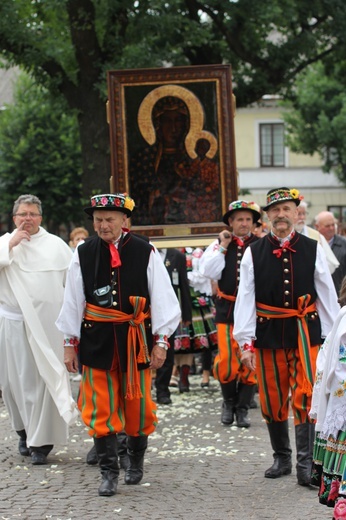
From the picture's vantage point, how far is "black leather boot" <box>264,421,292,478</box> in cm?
791

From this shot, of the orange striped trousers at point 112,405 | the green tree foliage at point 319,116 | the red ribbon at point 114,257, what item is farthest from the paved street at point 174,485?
the green tree foliage at point 319,116

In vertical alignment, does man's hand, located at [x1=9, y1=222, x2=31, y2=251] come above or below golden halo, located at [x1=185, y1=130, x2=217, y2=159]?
below

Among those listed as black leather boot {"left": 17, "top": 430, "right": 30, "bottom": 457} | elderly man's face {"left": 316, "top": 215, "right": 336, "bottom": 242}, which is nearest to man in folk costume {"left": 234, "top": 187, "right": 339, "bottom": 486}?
black leather boot {"left": 17, "top": 430, "right": 30, "bottom": 457}

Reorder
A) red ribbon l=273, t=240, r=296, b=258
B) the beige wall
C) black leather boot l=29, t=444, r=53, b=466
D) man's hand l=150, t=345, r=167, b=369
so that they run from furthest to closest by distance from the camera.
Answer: the beige wall
black leather boot l=29, t=444, r=53, b=466
red ribbon l=273, t=240, r=296, b=258
man's hand l=150, t=345, r=167, b=369

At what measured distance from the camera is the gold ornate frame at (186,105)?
12.1 m

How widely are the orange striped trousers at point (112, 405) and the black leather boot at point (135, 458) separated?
8 centimetres

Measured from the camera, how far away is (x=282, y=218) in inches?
310

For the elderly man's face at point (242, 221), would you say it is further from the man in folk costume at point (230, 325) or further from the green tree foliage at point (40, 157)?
the green tree foliage at point (40, 157)

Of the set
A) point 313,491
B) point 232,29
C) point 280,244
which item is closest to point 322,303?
point 280,244

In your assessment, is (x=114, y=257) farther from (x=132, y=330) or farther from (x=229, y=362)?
(x=229, y=362)

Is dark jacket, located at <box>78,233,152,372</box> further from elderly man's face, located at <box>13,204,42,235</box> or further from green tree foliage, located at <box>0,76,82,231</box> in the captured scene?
green tree foliage, located at <box>0,76,82,231</box>

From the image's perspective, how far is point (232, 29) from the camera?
A: 19500mm

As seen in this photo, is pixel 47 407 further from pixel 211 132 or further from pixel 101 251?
pixel 211 132

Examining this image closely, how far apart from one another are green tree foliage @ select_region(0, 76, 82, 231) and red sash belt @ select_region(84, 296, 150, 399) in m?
24.4
